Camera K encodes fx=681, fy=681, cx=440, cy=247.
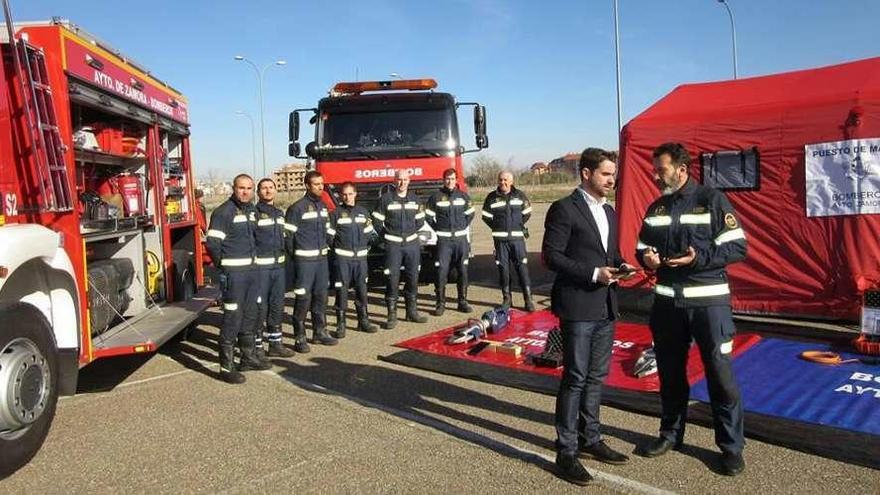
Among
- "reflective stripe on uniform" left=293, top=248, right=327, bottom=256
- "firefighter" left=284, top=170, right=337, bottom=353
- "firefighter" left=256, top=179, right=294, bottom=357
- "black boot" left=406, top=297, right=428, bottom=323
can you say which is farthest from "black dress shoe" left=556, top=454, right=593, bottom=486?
Answer: "black boot" left=406, top=297, right=428, bottom=323

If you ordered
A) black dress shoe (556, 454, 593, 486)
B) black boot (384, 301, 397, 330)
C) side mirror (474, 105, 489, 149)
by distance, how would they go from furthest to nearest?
side mirror (474, 105, 489, 149) → black boot (384, 301, 397, 330) → black dress shoe (556, 454, 593, 486)

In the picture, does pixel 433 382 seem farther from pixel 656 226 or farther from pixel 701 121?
pixel 701 121

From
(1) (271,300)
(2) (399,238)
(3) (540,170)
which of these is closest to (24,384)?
(1) (271,300)

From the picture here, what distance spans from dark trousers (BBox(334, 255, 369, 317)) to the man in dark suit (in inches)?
173

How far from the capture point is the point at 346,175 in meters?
10.3

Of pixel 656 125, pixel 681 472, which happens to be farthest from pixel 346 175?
pixel 681 472

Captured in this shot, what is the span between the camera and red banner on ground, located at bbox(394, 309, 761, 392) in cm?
571

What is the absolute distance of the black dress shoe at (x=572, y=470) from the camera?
3814 millimetres

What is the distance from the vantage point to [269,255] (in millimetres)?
6629

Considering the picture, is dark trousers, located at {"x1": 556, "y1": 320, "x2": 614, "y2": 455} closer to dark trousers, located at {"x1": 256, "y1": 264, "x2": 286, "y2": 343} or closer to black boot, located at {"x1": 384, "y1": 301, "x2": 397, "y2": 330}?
dark trousers, located at {"x1": 256, "y1": 264, "x2": 286, "y2": 343}

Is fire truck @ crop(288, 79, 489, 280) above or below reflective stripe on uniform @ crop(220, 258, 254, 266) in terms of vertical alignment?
above

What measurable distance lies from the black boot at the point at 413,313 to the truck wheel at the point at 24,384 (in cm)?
481

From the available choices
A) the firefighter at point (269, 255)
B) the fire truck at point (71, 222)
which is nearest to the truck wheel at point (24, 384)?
the fire truck at point (71, 222)

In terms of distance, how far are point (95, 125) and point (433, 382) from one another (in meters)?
4.20
